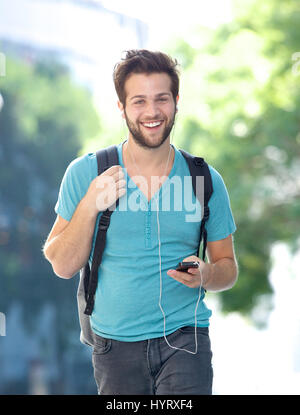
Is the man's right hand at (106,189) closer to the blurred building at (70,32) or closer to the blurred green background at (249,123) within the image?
the blurred green background at (249,123)

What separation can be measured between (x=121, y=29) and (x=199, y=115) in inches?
694

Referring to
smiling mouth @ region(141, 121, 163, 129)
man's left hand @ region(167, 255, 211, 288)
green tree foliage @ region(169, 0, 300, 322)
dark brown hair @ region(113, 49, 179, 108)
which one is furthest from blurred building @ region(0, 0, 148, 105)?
man's left hand @ region(167, 255, 211, 288)

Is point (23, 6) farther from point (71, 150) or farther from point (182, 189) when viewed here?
point (182, 189)

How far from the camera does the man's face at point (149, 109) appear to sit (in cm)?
249

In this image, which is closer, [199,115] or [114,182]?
Result: [114,182]

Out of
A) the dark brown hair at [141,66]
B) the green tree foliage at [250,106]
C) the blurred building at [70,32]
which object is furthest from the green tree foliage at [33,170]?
the dark brown hair at [141,66]

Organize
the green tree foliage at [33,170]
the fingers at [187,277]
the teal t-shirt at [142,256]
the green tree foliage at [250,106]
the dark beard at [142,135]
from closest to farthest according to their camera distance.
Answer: the fingers at [187,277] → the teal t-shirt at [142,256] → the dark beard at [142,135] → the green tree foliage at [250,106] → the green tree foliage at [33,170]

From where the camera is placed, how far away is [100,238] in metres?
2.40

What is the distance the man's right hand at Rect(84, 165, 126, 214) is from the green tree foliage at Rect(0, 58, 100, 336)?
837 inches

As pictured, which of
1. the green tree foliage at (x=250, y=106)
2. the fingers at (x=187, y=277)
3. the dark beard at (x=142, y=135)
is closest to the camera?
the fingers at (x=187, y=277)

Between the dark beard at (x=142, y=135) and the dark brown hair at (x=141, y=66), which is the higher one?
the dark brown hair at (x=141, y=66)

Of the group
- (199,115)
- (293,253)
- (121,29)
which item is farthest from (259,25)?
(121,29)

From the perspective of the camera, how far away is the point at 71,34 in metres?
29.1

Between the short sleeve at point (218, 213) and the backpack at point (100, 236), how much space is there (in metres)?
0.03
